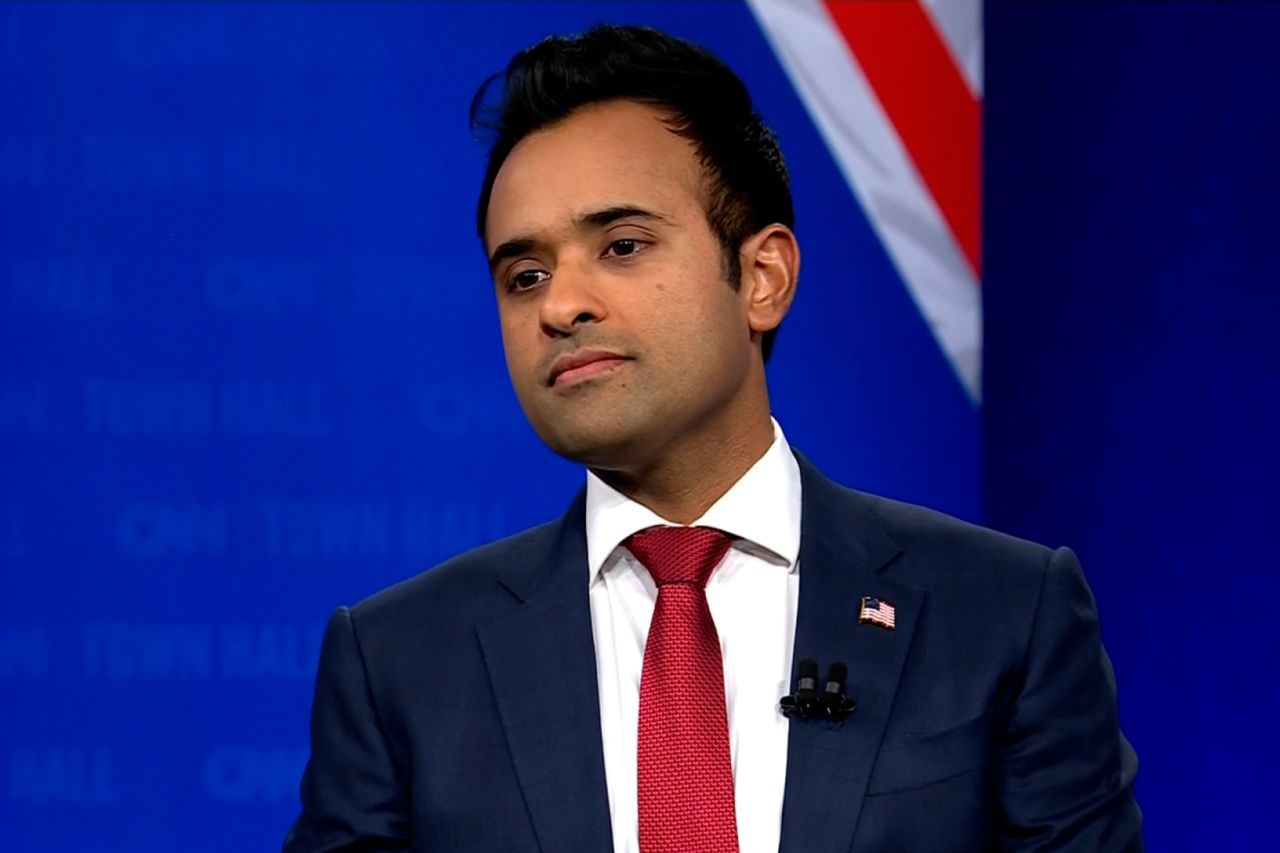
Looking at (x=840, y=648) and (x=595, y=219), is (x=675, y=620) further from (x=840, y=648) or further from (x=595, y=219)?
(x=595, y=219)

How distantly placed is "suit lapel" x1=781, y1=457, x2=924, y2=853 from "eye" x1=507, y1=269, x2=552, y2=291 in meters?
0.38

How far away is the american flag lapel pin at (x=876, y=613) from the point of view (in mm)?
1846

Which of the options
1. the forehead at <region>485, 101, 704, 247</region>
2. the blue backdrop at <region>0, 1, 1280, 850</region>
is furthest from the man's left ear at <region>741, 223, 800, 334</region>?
the blue backdrop at <region>0, 1, 1280, 850</region>

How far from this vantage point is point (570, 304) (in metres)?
1.81

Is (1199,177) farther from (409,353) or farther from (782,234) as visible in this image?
(409,353)

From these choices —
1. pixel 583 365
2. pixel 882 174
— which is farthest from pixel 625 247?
pixel 882 174

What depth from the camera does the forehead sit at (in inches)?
74.0

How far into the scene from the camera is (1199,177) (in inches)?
108

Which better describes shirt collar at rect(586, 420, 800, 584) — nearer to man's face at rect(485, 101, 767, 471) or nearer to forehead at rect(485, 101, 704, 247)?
man's face at rect(485, 101, 767, 471)

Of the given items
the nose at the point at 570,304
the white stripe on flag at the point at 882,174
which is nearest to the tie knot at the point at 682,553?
the nose at the point at 570,304

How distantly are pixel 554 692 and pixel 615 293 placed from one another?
0.42 m

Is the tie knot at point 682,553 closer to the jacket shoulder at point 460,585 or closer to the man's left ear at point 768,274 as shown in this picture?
the jacket shoulder at point 460,585

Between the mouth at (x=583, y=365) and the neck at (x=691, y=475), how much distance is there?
15 centimetres

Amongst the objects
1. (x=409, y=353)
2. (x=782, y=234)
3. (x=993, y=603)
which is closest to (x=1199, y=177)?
(x=782, y=234)
